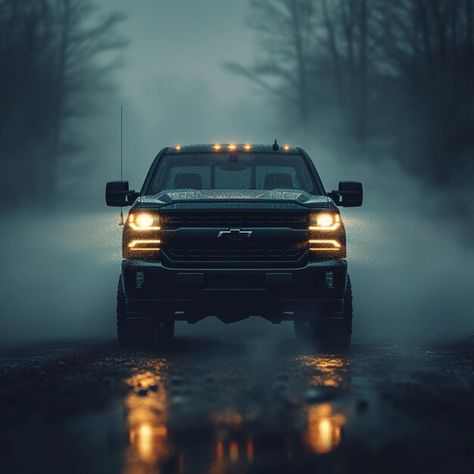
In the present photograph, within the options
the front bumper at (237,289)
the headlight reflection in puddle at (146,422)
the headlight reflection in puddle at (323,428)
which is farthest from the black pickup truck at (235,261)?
the headlight reflection in puddle at (323,428)

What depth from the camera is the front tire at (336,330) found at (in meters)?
11.6

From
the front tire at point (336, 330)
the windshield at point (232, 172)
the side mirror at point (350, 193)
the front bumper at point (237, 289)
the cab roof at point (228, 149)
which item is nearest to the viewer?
the front bumper at point (237, 289)

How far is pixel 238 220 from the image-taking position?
11.3 metres

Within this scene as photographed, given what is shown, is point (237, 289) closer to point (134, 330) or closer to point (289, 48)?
point (134, 330)

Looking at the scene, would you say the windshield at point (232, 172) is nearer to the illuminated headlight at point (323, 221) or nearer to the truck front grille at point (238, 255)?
the illuminated headlight at point (323, 221)

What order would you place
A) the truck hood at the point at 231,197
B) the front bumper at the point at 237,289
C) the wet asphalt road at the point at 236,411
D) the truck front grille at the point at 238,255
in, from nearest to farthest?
the wet asphalt road at the point at 236,411
the front bumper at the point at 237,289
the truck front grille at the point at 238,255
the truck hood at the point at 231,197

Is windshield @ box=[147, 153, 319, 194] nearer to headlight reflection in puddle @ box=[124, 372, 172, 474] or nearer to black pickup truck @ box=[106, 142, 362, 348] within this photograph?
black pickup truck @ box=[106, 142, 362, 348]

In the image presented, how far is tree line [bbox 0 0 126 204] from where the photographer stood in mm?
52000

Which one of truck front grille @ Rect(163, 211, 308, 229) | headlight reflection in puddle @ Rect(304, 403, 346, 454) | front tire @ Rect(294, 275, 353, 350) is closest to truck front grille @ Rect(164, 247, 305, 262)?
A: truck front grille @ Rect(163, 211, 308, 229)

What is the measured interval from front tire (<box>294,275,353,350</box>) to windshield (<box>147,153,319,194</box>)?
4.72 ft

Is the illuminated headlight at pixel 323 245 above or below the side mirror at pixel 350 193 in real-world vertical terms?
below

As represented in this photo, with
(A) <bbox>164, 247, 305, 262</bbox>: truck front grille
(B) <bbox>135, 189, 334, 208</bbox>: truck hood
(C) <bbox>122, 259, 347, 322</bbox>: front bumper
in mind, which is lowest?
(C) <bbox>122, 259, 347, 322</bbox>: front bumper

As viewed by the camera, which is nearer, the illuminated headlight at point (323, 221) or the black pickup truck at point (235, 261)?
the black pickup truck at point (235, 261)

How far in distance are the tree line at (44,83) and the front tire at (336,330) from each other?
136ft
